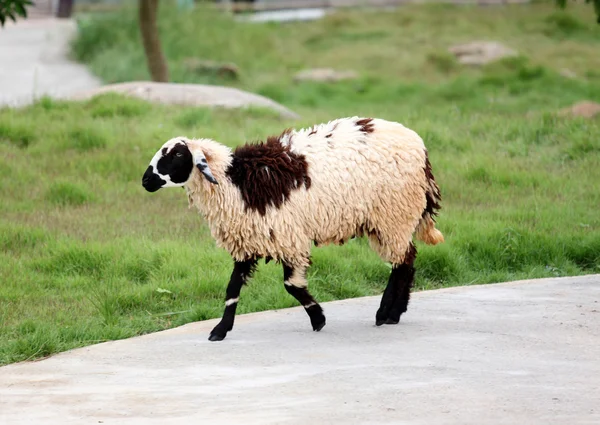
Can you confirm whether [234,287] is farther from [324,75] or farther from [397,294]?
[324,75]

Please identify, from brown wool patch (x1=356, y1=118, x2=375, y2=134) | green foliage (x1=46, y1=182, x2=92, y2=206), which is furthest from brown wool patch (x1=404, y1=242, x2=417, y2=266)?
green foliage (x1=46, y1=182, x2=92, y2=206)

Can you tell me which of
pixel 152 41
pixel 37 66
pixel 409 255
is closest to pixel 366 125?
pixel 409 255

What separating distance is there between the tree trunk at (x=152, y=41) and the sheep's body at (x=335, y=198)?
392 inches

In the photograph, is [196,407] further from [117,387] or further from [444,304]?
[444,304]

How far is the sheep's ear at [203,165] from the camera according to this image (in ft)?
21.5

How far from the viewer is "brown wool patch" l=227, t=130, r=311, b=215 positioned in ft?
22.0

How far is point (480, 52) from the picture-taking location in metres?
21.8

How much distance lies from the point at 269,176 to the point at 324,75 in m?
13.9

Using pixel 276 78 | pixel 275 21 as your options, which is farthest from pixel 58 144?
pixel 275 21

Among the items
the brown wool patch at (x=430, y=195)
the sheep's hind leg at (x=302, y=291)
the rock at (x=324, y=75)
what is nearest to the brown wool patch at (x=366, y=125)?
the brown wool patch at (x=430, y=195)

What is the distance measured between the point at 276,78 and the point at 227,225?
45.8 ft

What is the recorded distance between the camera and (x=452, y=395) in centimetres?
535

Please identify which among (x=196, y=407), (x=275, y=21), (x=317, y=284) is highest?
(x=196, y=407)

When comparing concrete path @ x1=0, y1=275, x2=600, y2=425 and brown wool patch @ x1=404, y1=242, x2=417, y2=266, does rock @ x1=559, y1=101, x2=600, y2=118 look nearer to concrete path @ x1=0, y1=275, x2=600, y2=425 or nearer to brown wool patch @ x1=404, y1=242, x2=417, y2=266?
concrete path @ x1=0, y1=275, x2=600, y2=425
